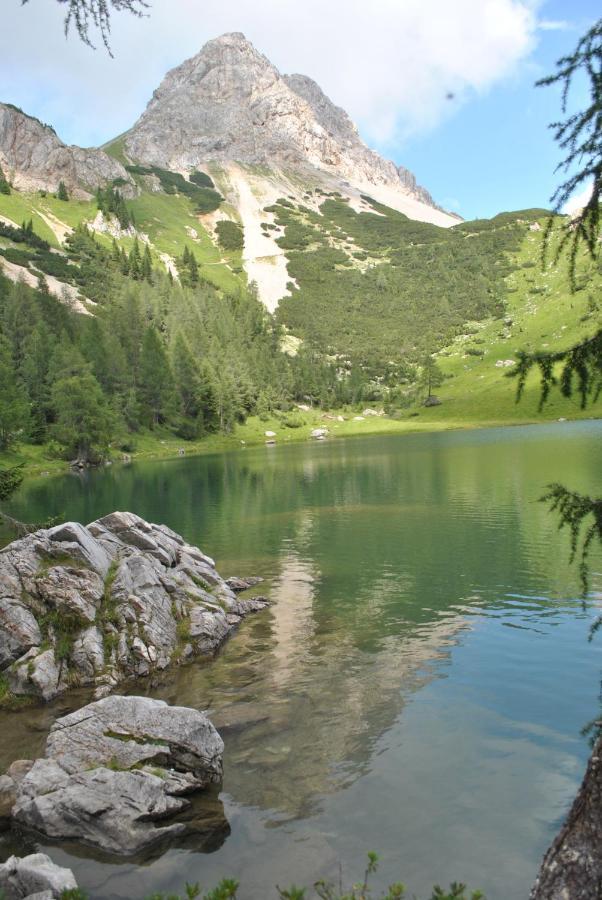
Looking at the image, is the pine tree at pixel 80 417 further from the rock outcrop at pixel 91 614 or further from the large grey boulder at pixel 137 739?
the large grey boulder at pixel 137 739

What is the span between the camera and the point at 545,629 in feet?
74.7

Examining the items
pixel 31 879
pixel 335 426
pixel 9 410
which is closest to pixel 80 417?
pixel 9 410

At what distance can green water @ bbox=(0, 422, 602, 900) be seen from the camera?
11352 mm

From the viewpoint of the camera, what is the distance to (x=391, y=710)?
56.3ft

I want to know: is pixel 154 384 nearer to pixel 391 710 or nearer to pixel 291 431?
pixel 291 431

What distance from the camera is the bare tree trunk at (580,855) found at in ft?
18.6

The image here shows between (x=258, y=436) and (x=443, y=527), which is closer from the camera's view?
(x=443, y=527)

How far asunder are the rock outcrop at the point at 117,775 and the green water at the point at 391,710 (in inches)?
23.0

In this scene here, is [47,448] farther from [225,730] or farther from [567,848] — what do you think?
[567,848]

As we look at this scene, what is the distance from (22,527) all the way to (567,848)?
18585mm

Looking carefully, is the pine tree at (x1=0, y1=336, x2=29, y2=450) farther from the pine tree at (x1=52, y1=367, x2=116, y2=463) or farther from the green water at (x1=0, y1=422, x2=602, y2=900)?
the green water at (x1=0, y1=422, x2=602, y2=900)

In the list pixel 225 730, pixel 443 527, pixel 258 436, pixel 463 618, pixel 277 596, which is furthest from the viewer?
pixel 258 436

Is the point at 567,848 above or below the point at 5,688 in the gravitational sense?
above

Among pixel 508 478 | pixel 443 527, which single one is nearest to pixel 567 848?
pixel 443 527
